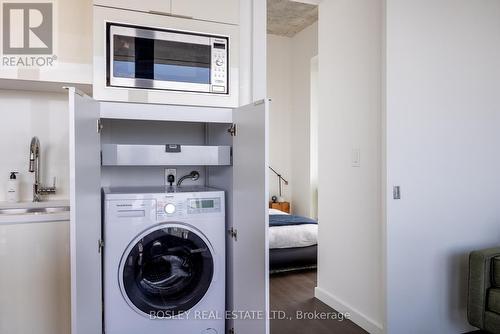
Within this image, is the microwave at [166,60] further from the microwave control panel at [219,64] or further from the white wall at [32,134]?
A: the white wall at [32,134]

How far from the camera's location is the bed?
3.84 meters

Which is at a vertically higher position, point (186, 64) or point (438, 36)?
point (438, 36)

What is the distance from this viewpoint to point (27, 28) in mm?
2062

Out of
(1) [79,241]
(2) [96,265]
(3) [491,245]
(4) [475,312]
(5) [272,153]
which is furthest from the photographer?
(5) [272,153]

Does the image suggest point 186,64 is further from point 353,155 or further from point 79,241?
point 353,155

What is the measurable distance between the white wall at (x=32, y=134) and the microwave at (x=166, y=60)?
806 millimetres

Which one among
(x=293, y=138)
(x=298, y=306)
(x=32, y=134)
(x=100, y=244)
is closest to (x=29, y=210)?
(x=32, y=134)

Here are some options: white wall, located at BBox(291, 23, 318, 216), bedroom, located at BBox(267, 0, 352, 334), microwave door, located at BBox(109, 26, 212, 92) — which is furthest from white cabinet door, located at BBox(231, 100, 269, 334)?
white wall, located at BBox(291, 23, 318, 216)

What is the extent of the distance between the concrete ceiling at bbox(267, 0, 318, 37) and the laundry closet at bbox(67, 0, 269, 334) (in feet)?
9.02

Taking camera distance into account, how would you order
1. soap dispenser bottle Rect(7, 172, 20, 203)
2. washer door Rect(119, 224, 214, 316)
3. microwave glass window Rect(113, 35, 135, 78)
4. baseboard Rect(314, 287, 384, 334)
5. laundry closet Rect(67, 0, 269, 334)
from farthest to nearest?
1. baseboard Rect(314, 287, 384, 334)
2. soap dispenser bottle Rect(7, 172, 20, 203)
3. washer door Rect(119, 224, 214, 316)
4. microwave glass window Rect(113, 35, 135, 78)
5. laundry closet Rect(67, 0, 269, 334)

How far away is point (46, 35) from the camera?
6.92 ft

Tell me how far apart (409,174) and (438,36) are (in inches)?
37.6

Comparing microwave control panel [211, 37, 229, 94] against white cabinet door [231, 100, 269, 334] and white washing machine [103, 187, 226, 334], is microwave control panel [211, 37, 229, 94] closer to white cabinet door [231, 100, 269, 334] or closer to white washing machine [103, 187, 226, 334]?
white cabinet door [231, 100, 269, 334]

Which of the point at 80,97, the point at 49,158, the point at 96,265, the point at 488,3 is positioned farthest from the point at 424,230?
the point at 49,158
